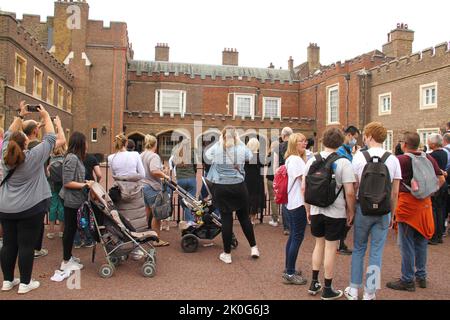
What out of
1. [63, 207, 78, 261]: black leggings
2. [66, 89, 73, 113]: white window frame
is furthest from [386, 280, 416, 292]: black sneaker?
[66, 89, 73, 113]: white window frame

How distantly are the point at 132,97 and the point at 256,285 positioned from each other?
98.5ft

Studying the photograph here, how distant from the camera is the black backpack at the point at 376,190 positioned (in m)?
3.91

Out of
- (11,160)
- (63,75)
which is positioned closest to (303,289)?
(11,160)

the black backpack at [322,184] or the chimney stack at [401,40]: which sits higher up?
the chimney stack at [401,40]

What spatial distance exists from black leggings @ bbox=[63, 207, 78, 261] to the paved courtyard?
0.34 m

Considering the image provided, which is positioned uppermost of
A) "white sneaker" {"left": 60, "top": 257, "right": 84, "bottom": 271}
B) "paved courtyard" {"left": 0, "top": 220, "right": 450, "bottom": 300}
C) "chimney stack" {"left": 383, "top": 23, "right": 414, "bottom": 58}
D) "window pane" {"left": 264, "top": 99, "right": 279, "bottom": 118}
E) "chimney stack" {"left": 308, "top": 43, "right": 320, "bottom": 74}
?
"chimney stack" {"left": 308, "top": 43, "right": 320, "bottom": 74}

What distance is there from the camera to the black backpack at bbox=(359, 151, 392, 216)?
391 cm

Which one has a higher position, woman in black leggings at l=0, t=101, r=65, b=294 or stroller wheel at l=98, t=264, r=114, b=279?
woman in black leggings at l=0, t=101, r=65, b=294

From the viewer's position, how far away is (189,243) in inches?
243

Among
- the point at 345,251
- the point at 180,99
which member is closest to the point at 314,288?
the point at 345,251

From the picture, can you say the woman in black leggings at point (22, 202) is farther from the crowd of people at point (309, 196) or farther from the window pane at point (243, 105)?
the window pane at point (243, 105)

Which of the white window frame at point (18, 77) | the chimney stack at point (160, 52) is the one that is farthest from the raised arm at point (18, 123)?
the chimney stack at point (160, 52)

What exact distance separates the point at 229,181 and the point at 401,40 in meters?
26.2

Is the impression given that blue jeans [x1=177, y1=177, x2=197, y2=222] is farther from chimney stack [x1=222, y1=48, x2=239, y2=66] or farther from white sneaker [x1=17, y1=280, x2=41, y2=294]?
chimney stack [x1=222, y1=48, x2=239, y2=66]
